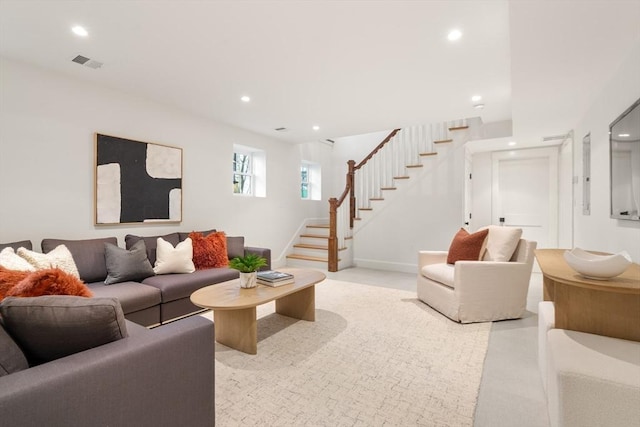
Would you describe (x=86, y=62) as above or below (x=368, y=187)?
above

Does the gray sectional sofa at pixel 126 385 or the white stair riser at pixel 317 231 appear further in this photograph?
the white stair riser at pixel 317 231

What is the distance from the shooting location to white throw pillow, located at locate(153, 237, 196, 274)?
3176 mm

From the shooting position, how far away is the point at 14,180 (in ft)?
8.64

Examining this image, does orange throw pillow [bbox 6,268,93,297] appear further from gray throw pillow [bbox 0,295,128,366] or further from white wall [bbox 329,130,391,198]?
white wall [bbox 329,130,391,198]

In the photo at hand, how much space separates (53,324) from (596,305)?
249 cm

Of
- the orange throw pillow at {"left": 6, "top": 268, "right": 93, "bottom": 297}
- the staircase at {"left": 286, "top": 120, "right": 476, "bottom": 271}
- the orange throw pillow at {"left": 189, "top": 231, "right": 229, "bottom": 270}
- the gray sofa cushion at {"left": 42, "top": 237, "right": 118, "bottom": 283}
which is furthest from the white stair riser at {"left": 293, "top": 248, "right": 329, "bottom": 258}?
the orange throw pillow at {"left": 6, "top": 268, "right": 93, "bottom": 297}

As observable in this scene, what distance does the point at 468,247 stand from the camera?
3203mm

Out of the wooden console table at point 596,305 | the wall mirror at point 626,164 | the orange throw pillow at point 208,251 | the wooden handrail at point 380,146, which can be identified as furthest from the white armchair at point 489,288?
the wooden handrail at point 380,146

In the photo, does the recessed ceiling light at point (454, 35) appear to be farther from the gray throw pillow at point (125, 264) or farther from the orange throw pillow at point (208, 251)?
the gray throw pillow at point (125, 264)

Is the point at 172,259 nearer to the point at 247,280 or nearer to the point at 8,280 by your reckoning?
the point at 247,280

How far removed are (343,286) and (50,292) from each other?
3.44 meters

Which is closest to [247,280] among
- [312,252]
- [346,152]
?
[312,252]

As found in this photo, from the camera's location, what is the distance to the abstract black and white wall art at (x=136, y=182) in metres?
3.18

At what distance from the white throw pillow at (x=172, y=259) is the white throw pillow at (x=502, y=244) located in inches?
127
